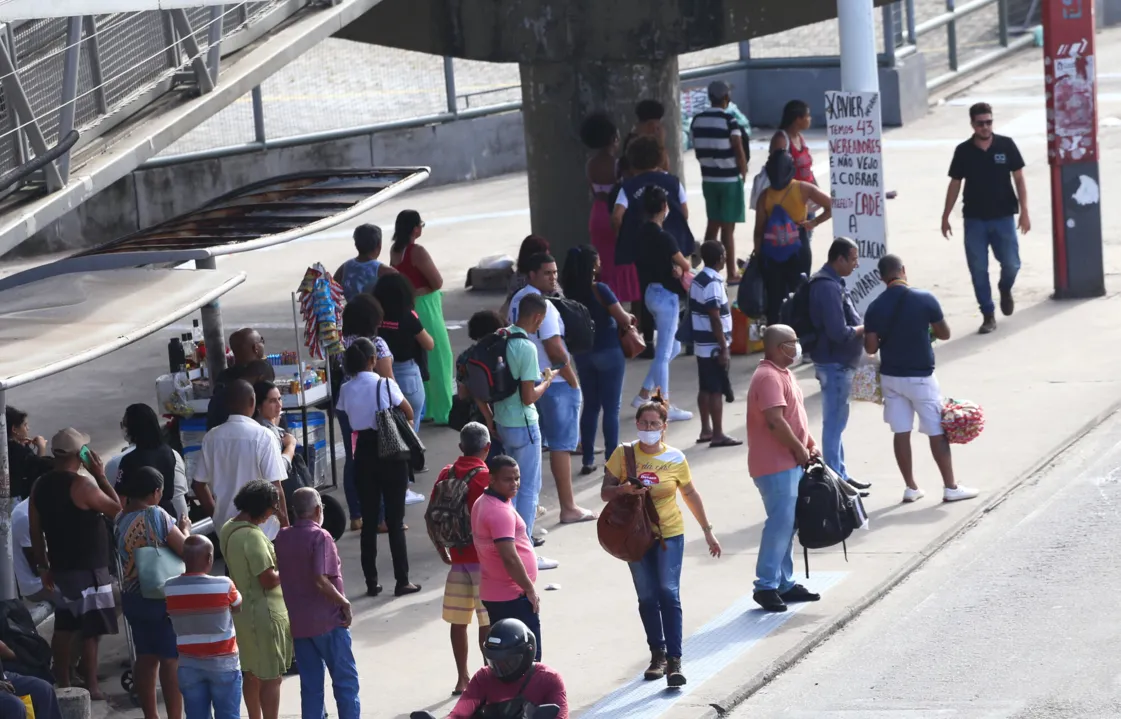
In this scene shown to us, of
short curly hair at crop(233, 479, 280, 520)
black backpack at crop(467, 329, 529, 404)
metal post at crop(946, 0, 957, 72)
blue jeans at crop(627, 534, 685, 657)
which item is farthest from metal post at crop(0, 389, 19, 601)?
metal post at crop(946, 0, 957, 72)

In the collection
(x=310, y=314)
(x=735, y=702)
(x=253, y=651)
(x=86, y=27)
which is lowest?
(x=735, y=702)

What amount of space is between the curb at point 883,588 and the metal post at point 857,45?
331cm

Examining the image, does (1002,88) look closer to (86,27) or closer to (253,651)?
(86,27)

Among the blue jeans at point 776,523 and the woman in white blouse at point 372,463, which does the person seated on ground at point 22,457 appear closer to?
the woman in white blouse at point 372,463

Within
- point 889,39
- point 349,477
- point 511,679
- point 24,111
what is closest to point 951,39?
point 889,39

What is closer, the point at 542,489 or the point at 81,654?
the point at 81,654

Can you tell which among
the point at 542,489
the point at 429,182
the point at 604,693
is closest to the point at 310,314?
the point at 542,489

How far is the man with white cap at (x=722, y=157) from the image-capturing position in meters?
18.3

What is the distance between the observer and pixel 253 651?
29.6 ft

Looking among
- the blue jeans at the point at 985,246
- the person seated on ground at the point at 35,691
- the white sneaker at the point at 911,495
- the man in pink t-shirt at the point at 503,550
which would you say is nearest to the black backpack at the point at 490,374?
the man in pink t-shirt at the point at 503,550

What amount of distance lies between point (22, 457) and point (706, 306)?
5012mm

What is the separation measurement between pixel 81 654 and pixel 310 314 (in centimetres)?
381

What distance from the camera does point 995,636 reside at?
389 inches

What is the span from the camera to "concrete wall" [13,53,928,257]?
24000 millimetres
